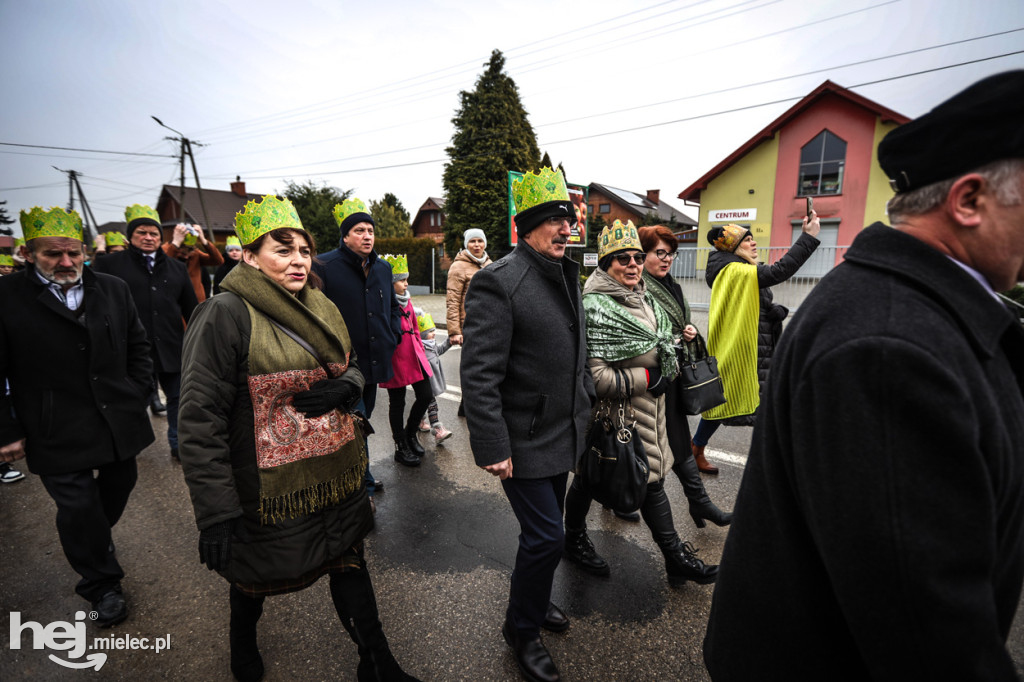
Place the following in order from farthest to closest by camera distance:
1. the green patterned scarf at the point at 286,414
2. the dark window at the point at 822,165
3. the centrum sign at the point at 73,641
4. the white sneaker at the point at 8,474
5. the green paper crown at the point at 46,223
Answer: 1. the dark window at the point at 822,165
2. the white sneaker at the point at 8,474
3. the green paper crown at the point at 46,223
4. the centrum sign at the point at 73,641
5. the green patterned scarf at the point at 286,414

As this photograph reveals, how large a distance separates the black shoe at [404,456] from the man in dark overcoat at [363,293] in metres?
0.50

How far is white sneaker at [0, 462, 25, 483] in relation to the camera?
4.27 metres

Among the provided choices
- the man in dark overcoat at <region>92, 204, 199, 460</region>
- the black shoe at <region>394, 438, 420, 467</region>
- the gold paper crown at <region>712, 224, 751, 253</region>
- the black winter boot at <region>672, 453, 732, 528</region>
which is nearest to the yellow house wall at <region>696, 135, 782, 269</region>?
the gold paper crown at <region>712, 224, 751, 253</region>

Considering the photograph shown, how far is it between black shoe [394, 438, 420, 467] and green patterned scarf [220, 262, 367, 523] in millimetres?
2380

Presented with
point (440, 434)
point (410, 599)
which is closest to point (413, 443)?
point (440, 434)

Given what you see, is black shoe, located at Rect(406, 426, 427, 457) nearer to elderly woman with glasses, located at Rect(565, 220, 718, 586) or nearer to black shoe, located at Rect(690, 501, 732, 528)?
elderly woman with glasses, located at Rect(565, 220, 718, 586)

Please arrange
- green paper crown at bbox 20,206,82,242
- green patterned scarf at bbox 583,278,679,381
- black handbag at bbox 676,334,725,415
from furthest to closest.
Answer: black handbag at bbox 676,334,725,415
green patterned scarf at bbox 583,278,679,381
green paper crown at bbox 20,206,82,242

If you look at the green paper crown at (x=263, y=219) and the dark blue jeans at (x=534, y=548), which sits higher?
the green paper crown at (x=263, y=219)

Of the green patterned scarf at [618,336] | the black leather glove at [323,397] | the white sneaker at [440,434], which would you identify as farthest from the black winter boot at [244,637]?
the white sneaker at [440,434]

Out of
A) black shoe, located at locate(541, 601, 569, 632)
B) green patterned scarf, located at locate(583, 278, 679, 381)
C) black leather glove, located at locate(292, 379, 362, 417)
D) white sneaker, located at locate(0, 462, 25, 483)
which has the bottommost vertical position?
white sneaker, located at locate(0, 462, 25, 483)

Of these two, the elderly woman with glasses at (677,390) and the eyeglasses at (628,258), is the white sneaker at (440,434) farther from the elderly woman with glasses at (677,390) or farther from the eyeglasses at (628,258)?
the eyeglasses at (628,258)

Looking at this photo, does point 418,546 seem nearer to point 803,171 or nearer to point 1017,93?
→ point 1017,93

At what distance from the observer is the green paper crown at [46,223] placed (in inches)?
102

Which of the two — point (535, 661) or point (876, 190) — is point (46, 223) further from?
point (876, 190)
